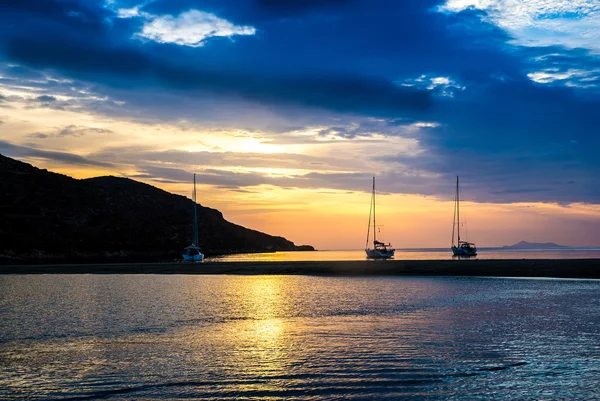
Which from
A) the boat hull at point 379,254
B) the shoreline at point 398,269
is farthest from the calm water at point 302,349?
the boat hull at point 379,254

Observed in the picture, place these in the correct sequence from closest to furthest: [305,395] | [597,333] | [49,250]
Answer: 1. [305,395]
2. [597,333]
3. [49,250]

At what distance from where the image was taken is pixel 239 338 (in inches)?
971

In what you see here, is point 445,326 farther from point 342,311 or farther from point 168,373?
point 168,373

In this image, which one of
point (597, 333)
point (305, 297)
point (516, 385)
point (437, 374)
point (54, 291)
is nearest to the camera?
point (516, 385)

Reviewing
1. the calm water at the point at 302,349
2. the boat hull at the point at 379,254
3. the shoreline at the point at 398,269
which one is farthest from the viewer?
the boat hull at the point at 379,254

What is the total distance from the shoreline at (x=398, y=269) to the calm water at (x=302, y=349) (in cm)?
3229

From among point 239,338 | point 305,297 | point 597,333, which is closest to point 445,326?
point 597,333

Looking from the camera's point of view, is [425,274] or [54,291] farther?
[425,274]

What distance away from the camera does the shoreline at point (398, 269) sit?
2849 inches

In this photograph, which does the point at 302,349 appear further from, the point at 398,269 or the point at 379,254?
the point at 379,254

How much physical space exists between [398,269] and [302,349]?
59487 millimetres

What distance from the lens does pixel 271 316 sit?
32.8m

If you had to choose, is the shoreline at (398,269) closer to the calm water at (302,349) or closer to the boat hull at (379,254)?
the calm water at (302,349)

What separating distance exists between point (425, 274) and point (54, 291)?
47.5 meters
